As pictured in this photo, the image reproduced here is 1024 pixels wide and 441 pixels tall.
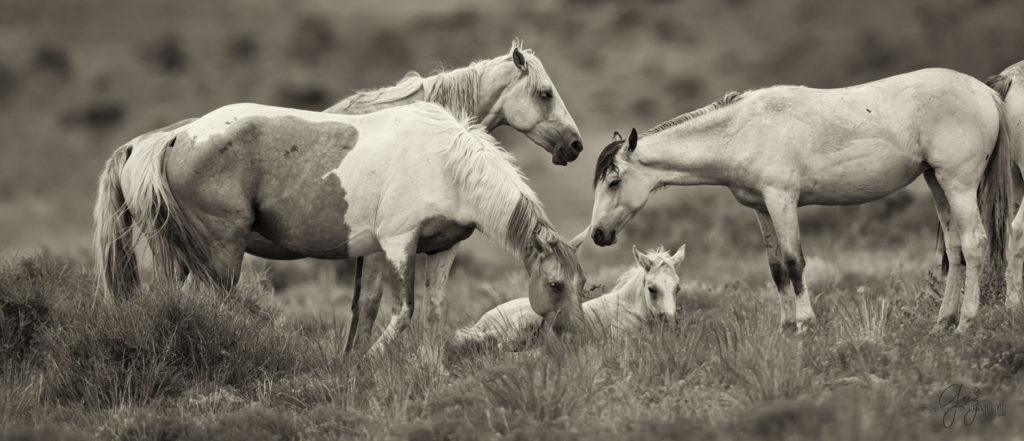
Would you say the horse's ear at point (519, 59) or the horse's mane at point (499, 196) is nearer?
the horse's mane at point (499, 196)

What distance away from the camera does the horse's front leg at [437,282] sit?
29.1ft

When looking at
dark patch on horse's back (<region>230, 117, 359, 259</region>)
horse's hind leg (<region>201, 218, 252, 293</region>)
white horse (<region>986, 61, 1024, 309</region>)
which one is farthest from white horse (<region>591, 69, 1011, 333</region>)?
horse's hind leg (<region>201, 218, 252, 293</region>)

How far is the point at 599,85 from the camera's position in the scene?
44469mm

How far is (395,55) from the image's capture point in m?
47.7

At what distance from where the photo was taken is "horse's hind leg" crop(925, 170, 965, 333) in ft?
Answer: 27.6

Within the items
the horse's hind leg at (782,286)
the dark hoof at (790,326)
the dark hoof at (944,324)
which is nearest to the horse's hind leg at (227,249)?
the horse's hind leg at (782,286)

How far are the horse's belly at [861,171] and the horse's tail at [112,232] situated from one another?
507cm

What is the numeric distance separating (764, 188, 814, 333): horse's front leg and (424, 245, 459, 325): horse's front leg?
8.00 ft

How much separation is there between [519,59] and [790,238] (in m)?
3.00

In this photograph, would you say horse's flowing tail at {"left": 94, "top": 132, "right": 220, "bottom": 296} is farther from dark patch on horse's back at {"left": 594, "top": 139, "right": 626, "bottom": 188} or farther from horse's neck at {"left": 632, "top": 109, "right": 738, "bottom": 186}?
horse's neck at {"left": 632, "top": 109, "right": 738, "bottom": 186}

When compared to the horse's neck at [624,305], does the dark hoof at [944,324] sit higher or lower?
lower

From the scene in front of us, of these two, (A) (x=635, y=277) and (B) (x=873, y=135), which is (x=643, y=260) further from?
(B) (x=873, y=135)

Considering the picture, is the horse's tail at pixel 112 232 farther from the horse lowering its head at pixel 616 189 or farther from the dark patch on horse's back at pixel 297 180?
the horse lowering its head at pixel 616 189

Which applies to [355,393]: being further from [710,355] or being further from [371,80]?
[371,80]
